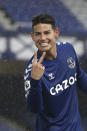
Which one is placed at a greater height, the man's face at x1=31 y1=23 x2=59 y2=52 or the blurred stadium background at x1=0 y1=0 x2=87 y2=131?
the man's face at x1=31 y1=23 x2=59 y2=52

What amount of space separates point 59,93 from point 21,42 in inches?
175

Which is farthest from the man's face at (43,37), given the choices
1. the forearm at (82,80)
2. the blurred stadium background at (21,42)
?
the blurred stadium background at (21,42)

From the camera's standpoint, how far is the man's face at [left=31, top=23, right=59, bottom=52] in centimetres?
119

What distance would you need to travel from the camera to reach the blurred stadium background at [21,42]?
8.63 ft

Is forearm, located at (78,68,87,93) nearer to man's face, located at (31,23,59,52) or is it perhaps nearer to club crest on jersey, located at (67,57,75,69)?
club crest on jersey, located at (67,57,75,69)

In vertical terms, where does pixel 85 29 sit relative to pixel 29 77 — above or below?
below

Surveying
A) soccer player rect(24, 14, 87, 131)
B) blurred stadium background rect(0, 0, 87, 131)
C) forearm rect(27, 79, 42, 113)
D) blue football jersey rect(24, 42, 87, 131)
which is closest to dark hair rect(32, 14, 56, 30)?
soccer player rect(24, 14, 87, 131)

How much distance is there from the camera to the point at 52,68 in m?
1.28

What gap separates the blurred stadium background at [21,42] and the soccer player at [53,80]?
128 centimetres

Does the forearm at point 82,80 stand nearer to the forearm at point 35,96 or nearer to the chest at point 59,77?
the chest at point 59,77

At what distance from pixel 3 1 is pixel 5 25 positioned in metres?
0.48

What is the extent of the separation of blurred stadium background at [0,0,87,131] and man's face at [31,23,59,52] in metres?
1.41

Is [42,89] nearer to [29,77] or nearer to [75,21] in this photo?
[29,77]

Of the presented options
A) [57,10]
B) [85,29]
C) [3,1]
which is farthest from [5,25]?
[85,29]
